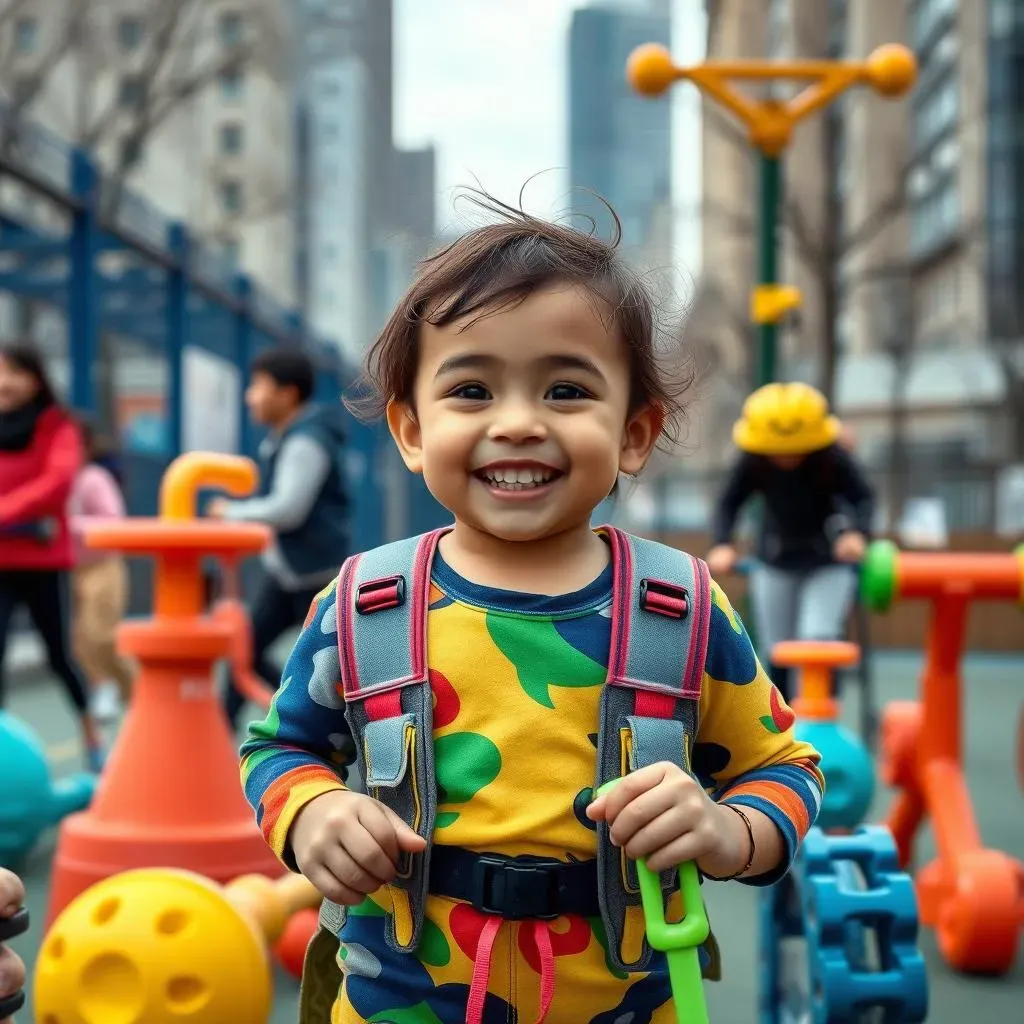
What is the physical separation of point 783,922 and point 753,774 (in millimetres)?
1179

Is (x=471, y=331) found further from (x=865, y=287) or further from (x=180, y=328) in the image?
(x=865, y=287)

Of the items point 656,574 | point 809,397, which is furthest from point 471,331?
point 809,397

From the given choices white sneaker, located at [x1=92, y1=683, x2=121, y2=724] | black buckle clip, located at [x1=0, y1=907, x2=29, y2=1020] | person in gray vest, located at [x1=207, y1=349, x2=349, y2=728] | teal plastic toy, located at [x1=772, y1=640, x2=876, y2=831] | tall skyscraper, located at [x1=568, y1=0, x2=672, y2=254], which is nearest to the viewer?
black buckle clip, located at [x1=0, y1=907, x2=29, y2=1020]

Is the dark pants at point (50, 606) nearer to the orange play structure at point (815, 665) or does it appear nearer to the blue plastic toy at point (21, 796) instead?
the blue plastic toy at point (21, 796)

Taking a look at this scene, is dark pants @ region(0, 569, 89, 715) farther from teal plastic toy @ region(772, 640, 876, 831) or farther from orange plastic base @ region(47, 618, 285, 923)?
teal plastic toy @ region(772, 640, 876, 831)

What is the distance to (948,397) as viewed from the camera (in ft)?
107

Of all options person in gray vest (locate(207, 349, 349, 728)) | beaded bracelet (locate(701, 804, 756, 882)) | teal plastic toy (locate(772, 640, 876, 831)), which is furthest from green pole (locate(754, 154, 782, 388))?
beaded bracelet (locate(701, 804, 756, 882))

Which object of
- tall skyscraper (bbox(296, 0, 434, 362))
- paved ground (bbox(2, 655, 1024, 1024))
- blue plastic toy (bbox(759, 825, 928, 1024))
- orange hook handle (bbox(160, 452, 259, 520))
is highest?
tall skyscraper (bbox(296, 0, 434, 362))

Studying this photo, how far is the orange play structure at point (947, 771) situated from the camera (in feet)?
11.0

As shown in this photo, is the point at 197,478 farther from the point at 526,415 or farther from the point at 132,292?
the point at 132,292

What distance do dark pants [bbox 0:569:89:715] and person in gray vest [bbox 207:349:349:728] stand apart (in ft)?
2.19

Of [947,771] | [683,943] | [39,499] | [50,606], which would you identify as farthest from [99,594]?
[683,943]

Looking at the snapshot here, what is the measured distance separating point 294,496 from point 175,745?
1.93 meters

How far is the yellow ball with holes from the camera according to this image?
7.29 ft
